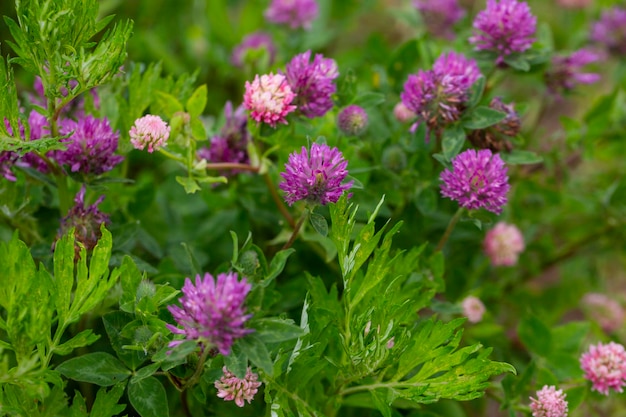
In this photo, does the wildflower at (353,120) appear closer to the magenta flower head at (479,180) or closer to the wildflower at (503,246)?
the magenta flower head at (479,180)

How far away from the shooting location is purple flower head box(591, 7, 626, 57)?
1.92m

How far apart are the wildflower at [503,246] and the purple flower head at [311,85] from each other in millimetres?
520

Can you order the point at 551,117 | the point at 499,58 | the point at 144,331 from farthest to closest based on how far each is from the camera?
the point at 551,117 → the point at 499,58 → the point at 144,331

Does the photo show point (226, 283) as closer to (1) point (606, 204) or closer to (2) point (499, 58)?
(2) point (499, 58)

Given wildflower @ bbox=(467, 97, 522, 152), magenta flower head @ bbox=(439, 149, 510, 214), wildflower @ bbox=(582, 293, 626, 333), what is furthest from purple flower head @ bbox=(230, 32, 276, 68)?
wildflower @ bbox=(582, 293, 626, 333)

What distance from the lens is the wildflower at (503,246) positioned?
1518 millimetres

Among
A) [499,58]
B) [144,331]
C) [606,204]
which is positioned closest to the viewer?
[144,331]

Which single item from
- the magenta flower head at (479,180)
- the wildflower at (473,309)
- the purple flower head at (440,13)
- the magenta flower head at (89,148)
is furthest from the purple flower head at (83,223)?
the purple flower head at (440,13)

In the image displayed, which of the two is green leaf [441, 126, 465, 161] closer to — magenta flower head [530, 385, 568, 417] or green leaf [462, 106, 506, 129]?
green leaf [462, 106, 506, 129]

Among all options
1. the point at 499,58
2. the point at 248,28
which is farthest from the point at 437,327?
the point at 248,28

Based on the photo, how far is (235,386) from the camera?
102 cm

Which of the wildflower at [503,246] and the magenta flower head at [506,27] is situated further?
the wildflower at [503,246]

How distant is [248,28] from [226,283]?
148 cm

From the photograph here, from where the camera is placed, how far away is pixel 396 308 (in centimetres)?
102
